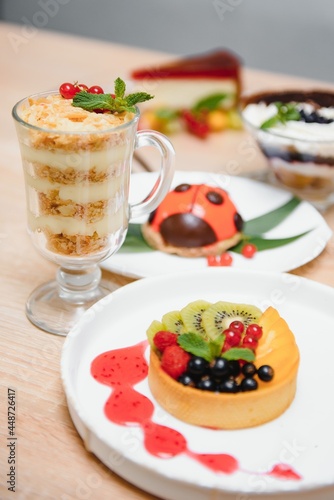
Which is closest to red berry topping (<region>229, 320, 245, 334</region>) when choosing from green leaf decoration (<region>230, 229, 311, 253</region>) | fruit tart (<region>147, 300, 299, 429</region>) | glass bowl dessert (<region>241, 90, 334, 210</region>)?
fruit tart (<region>147, 300, 299, 429</region>)

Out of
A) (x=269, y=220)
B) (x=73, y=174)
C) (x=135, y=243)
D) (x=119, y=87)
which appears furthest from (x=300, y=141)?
(x=73, y=174)

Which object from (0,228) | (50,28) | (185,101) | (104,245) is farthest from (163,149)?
(50,28)

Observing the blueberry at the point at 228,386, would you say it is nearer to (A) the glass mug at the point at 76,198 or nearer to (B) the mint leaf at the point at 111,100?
(A) the glass mug at the point at 76,198

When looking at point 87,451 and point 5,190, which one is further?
point 5,190

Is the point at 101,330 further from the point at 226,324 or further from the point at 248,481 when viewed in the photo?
the point at 248,481

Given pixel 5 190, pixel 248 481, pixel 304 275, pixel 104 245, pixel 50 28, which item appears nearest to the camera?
pixel 248 481

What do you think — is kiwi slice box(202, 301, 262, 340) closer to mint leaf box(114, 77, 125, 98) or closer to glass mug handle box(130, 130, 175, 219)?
glass mug handle box(130, 130, 175, 219)
